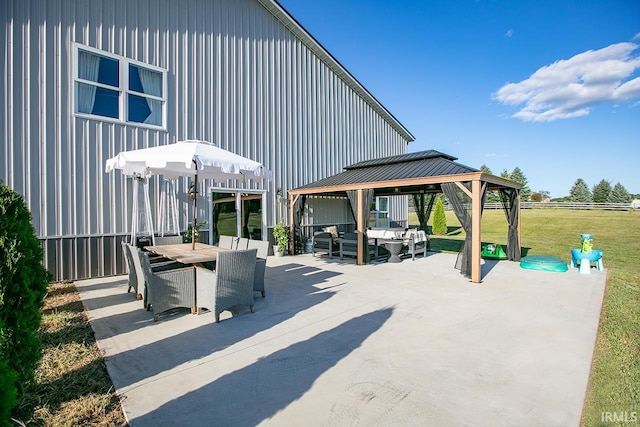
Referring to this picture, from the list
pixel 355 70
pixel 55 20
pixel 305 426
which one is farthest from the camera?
pixel 355 70

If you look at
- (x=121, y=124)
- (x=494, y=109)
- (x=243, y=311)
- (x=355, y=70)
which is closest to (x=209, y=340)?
(x=243, y=311)

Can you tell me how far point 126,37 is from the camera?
7223 millimetres

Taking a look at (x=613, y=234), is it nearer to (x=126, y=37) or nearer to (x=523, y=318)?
(x=523, y=318)

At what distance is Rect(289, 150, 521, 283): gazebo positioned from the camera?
6.67 m

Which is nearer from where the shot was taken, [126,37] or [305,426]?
[305,426]

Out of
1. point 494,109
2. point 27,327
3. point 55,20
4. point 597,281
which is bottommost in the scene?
point 597,281

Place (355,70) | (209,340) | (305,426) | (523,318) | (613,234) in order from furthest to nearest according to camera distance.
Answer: (613,234)
(355,70)
(523,318)
(209,340)
(305,426)

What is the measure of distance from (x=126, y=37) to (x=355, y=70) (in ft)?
30.4

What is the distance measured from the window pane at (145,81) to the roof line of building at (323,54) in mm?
4805

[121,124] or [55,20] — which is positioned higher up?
[55,20]

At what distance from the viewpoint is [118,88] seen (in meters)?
7.12

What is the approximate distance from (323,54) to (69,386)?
12399 millimetres
